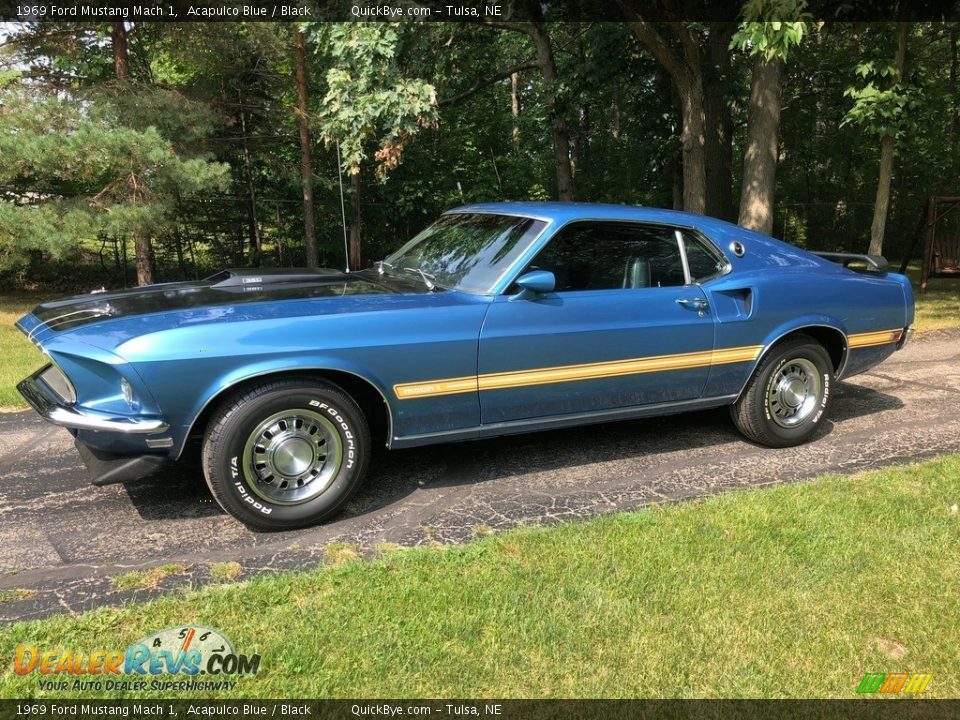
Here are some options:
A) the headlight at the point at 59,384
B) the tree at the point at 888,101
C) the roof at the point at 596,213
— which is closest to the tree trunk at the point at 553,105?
the tree at the point at 888,101

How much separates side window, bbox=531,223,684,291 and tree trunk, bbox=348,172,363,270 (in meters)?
12.0

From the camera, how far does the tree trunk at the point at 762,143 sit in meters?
10.9

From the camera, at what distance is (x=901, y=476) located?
4332 millimetres

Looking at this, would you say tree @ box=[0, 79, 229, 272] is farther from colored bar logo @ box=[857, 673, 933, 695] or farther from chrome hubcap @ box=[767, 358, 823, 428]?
colored bar logo @ box=[857, 673, 933, 695]

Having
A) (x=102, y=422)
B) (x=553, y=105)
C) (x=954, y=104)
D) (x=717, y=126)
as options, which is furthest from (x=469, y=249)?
(x=954, y=104)

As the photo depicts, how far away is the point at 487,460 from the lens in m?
4.72

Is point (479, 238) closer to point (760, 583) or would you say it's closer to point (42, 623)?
point (760, 583)

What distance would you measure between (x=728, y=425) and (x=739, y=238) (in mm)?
1461

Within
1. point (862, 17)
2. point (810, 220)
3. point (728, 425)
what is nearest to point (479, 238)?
point (728, 425)

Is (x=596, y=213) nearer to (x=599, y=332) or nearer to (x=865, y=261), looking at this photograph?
(x=599, y=332)

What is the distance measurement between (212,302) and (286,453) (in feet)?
3.08

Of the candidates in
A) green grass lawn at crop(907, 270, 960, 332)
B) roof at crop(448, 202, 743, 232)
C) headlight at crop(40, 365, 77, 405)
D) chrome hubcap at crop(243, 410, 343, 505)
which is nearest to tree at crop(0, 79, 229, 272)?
headlight at crop(40, 365, 77, 405)

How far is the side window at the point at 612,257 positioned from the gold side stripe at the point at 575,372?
0.47 m

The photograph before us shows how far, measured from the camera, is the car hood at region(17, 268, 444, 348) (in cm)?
348
